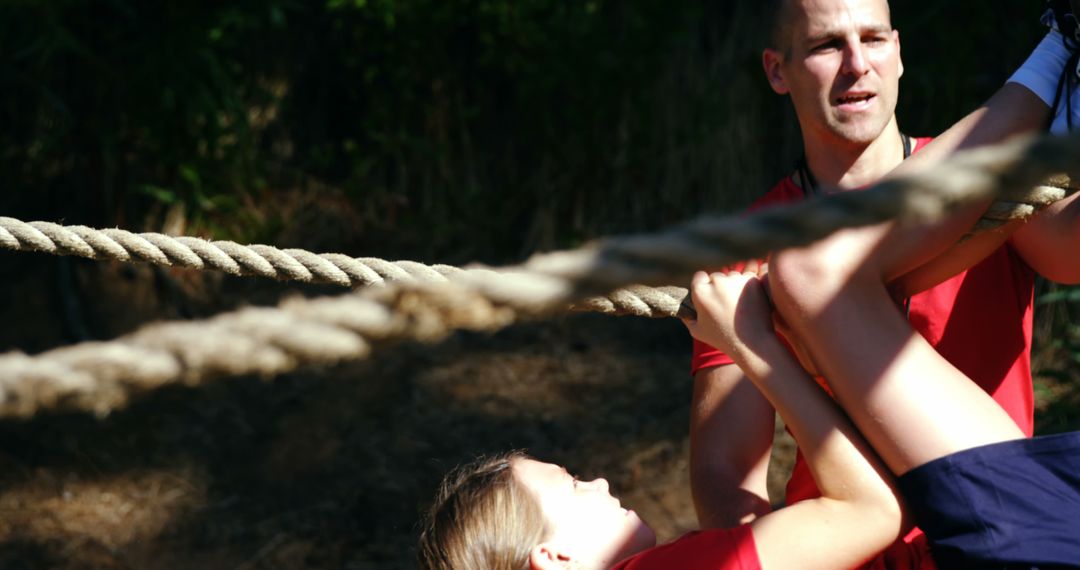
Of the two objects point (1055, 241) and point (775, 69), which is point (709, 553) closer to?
point (1055, 241)

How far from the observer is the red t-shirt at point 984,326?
1708mm

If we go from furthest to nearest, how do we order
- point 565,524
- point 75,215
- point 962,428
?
point 75,215, point 565,524, point 962,428

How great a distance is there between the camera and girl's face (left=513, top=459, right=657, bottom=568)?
4.98 ft

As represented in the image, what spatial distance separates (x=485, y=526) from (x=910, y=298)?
2.11ft

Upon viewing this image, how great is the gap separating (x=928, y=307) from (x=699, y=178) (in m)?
2.49

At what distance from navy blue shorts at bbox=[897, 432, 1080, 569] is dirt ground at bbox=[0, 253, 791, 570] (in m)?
1.72

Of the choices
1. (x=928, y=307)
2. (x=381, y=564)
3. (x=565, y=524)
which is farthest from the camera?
(x=381, y=564)

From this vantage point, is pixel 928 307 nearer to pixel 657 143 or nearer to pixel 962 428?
pixel 962 428

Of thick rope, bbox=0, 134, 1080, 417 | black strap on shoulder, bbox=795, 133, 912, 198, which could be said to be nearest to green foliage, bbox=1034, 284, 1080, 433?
black strap on shoulder, bbox=795, 133, 912, 198

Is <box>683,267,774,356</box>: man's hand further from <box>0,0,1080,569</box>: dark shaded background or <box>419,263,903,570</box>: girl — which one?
<box>0,0,1080,569</box>: dark shaded background

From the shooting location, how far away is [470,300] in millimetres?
957

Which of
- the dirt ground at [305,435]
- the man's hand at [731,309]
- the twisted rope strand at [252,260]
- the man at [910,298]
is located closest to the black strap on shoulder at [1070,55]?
the man at [910,298]

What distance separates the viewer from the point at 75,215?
384cm

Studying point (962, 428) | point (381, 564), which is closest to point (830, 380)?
point (962, 428)
